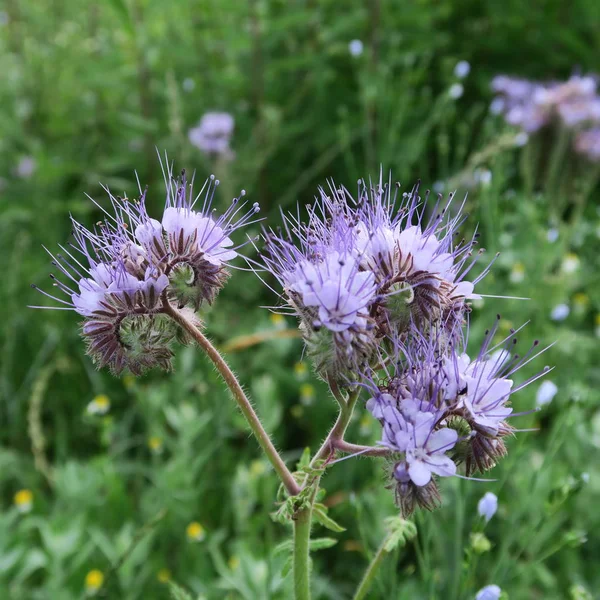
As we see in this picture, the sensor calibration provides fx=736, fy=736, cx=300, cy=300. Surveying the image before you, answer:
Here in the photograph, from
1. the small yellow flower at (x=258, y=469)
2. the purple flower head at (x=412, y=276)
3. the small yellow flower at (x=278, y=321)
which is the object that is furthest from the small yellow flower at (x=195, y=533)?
the purple flower head at (x=412, y=276)

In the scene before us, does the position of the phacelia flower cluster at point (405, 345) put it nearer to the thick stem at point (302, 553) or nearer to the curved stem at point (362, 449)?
the curved stem at point (362, 449)

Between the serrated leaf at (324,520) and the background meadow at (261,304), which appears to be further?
the background meadow at (261,304)

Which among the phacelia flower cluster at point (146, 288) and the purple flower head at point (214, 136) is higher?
the purple flower head at point (214, 136)

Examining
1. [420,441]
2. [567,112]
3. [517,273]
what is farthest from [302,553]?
[567,112]

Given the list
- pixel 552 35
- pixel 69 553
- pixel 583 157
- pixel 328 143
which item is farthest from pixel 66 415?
pixel 552 35

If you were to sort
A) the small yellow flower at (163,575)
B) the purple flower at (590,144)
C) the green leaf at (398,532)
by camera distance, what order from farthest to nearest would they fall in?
the purple flower at (590,144)
the small yellow flower at (163,575)
the green leaf at (398,532)
